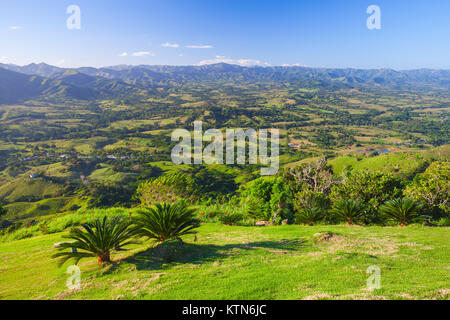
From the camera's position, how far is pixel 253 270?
7.63 m

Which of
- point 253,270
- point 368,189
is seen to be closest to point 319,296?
point 253,270

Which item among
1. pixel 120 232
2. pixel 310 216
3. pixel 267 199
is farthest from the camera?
pixel 267 199

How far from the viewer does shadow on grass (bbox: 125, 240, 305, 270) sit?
838cm

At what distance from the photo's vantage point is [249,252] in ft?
31.3

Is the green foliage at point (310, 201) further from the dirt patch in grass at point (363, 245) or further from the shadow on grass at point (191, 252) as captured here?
the shadow on grass at point (191, 252)

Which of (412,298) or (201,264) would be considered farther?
(201,264)

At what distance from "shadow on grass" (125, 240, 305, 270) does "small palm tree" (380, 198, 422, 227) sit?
7.47 meters

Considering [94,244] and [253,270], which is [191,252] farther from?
[94,244]

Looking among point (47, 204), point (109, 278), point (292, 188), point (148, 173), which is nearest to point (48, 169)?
point (47, 204)

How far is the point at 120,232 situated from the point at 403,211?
50.3 feet

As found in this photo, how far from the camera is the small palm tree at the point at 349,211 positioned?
50.7 feet
